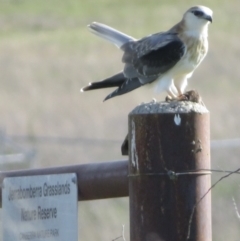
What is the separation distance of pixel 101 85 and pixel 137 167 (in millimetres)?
2511

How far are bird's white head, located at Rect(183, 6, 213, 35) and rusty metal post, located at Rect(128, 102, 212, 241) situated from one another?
9.93 ft

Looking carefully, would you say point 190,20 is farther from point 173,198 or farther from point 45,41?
point 45,41

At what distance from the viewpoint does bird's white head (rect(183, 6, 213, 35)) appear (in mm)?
6195

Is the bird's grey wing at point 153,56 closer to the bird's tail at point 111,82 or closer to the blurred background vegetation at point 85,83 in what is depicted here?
the bird's tail at point 111,82

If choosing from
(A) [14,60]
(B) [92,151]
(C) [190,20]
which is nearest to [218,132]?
(B) [92,151]

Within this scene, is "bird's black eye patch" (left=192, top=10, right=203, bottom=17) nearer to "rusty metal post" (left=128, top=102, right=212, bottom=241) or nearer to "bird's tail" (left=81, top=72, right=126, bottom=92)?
"bird's tail" (left=81, top=72, right=126, bottom=92)

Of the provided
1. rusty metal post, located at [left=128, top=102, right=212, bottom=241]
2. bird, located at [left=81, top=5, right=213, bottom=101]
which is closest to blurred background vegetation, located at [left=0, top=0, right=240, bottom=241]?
bird, located at [left=81, top=5, right=213, bottom=101]

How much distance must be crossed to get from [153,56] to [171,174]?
2.98 meters

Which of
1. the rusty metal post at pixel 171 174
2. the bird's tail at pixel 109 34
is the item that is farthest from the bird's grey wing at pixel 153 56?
the rusty metal post at pixel 171 174

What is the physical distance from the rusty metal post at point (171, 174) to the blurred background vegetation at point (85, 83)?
133 centimetres

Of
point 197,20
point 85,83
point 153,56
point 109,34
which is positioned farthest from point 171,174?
point 85,83

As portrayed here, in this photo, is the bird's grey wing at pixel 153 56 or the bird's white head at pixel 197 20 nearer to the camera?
the bird's grey wing at pixel 153 56

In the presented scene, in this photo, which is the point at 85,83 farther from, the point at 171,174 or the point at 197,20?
the point at 171,174

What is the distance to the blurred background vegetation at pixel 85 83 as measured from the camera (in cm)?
1091
